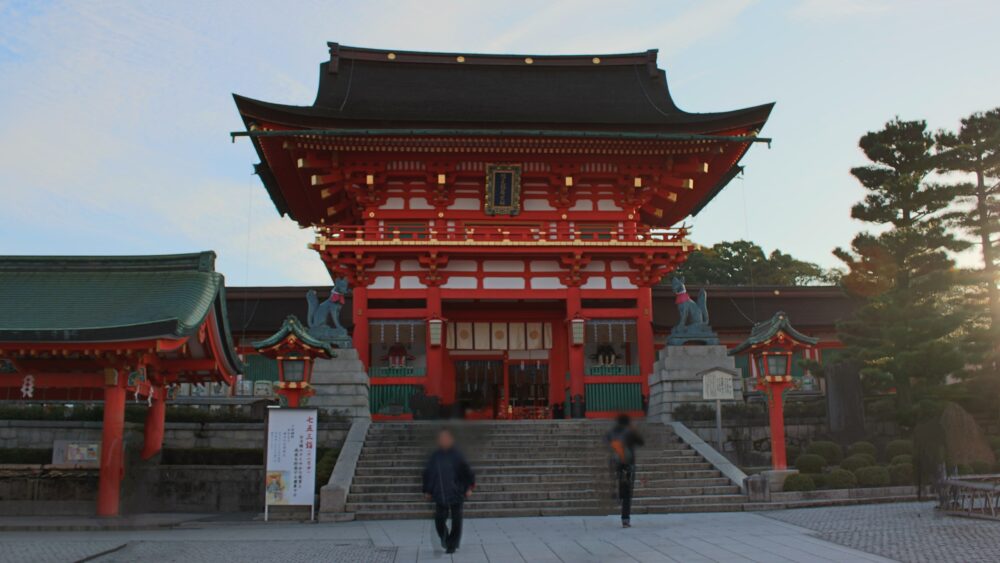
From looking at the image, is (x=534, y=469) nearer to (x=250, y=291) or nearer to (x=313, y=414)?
(x=313, y=414)

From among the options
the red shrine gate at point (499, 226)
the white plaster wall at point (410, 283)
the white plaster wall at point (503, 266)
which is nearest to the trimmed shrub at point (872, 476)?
the red shrine gate at point (499, 226)

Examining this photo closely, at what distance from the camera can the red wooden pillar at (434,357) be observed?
2378 centimetres

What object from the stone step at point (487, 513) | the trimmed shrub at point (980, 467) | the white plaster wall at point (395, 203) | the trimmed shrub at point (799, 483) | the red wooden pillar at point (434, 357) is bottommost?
the stone step at point (487, 513)

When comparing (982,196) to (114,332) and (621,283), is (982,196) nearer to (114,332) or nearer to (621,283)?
(621,283)

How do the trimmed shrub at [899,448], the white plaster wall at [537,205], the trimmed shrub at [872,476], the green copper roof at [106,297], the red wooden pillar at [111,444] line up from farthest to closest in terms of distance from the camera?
the white plaster wall at [537,205] < the trimmed shrub at [899,448] < the trimmed shrub at [872,476] < the red wooden pillar at [111,444] < the green copper roof at [106,297]

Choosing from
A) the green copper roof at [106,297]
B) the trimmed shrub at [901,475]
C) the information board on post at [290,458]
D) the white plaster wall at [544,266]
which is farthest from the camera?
the white plaster wall at [544,266]

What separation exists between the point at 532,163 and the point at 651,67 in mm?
7576

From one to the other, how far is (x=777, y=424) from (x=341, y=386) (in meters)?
10.6

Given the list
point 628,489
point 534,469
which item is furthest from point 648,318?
point 628,489

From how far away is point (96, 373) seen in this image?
51.0ft

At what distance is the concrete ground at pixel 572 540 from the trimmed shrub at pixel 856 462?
2284 mm

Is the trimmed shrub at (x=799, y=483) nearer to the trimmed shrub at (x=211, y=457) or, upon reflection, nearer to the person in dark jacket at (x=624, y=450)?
the person in dark jacket at (x=624, y=450)

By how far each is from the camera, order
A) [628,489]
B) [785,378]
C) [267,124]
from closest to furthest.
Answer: [628,489]
[785,378]
[267,124]

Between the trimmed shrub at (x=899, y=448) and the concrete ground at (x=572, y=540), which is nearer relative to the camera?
the concrete ground at (x=572, y=540)
